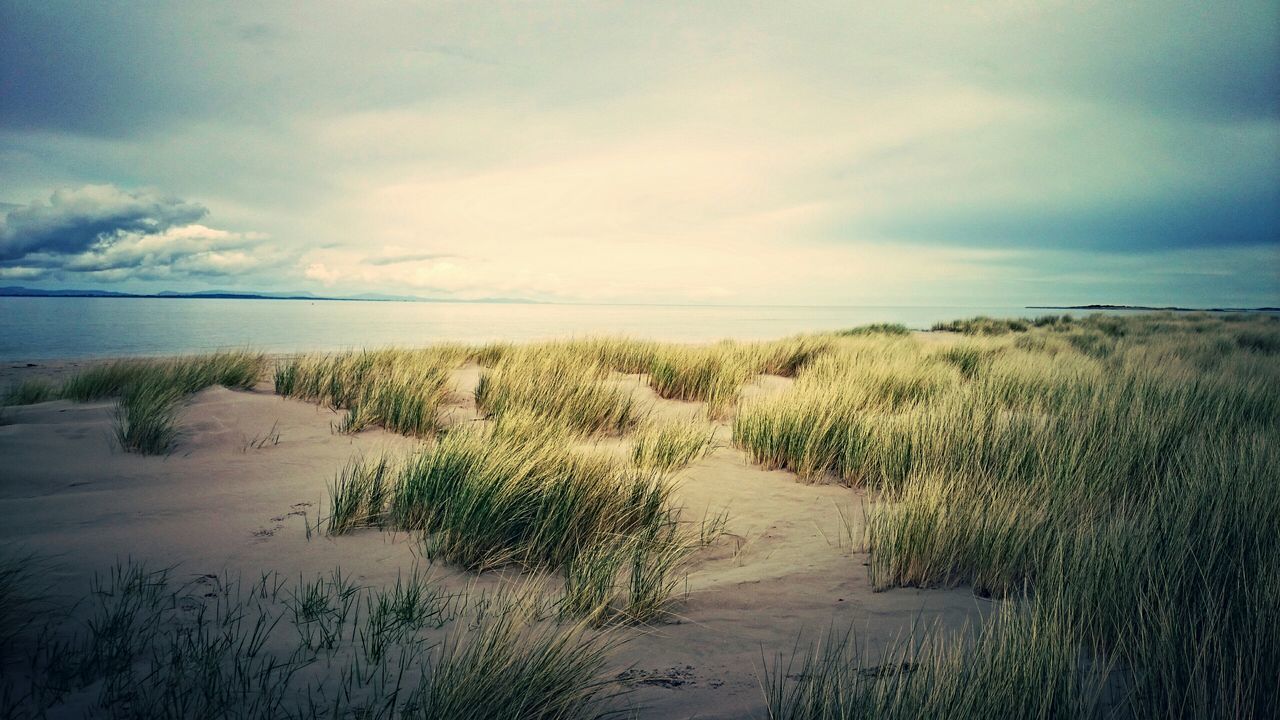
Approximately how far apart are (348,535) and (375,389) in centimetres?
328

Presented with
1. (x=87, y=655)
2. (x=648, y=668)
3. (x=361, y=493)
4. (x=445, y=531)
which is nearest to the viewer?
(x=87, y=655)

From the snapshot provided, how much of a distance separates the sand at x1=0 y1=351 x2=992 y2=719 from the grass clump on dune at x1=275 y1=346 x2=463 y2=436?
0.73ft

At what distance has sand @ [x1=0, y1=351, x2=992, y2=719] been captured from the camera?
211cm

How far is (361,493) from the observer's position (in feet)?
10.8

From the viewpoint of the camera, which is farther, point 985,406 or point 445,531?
point 985,406

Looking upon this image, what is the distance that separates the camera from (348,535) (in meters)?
3.13

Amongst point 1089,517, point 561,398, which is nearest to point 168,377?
point 561,398

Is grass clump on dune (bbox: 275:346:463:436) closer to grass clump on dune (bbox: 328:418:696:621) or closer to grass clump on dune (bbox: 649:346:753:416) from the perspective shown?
grass clump on dune (bbox: 328:418:696:621)

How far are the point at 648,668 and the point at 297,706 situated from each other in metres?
1.04

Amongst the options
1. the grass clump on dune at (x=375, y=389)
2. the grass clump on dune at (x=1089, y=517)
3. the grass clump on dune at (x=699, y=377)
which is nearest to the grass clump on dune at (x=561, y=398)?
the grass clump on dune at (x=375, y=389)

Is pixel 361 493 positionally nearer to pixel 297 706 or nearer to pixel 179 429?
pixel 297 706

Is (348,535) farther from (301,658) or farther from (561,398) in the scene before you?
(561,398)

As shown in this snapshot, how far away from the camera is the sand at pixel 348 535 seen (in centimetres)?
211

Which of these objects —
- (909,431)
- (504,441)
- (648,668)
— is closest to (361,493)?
(504,441)
